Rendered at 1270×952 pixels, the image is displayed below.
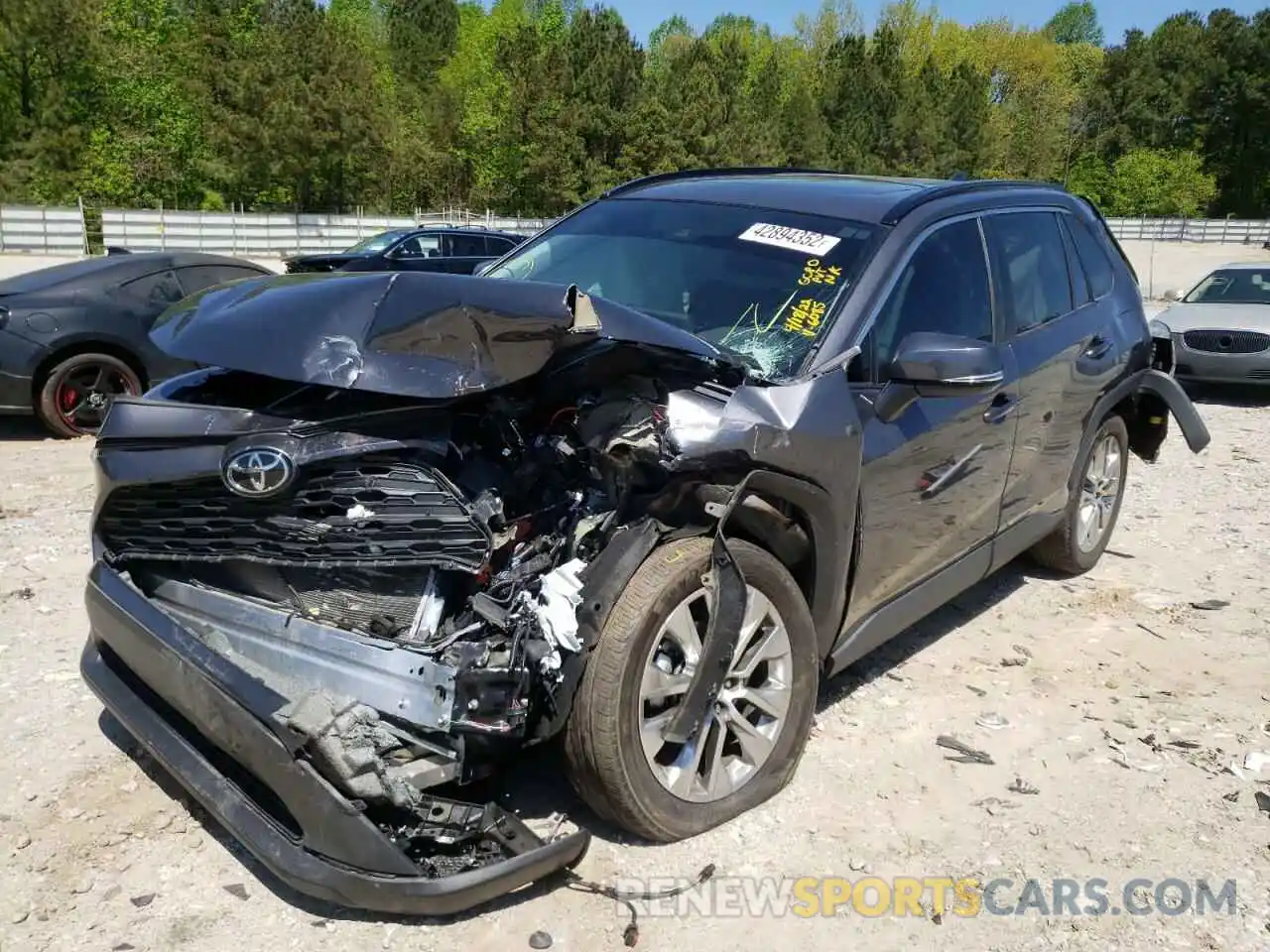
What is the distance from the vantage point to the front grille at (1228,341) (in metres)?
11.5

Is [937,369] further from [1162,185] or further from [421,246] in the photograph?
[1162,185]

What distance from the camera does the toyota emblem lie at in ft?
8.74

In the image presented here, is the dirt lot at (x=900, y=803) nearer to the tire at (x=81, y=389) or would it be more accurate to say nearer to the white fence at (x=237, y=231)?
the tire at (x=81, y=389)

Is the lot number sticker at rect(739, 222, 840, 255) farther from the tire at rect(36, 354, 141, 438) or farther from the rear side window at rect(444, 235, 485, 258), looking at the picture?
the rear side window at rect(444, 235, 485, 258)

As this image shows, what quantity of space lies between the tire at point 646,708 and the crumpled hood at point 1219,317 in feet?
32.9

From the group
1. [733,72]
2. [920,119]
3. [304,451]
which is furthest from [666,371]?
[920,119]

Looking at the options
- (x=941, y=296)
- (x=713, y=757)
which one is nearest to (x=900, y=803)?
(x=713, y=757)

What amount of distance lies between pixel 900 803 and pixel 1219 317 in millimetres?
10828

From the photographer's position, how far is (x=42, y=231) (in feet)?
103

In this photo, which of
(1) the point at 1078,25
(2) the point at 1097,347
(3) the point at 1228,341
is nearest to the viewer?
(2) the point at 1097,347

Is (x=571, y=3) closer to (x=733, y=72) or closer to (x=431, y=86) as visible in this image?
(x=431, y=86)

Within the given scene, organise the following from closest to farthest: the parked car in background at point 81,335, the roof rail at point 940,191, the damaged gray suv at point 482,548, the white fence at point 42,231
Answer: the damaged gray suv at point 482,548 < the roof rail at point 940,191 < the parked car in background at point 81,335 < the white fence at point 42,231

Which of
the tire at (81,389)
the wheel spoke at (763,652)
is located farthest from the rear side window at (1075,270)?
the tire at (81,389)

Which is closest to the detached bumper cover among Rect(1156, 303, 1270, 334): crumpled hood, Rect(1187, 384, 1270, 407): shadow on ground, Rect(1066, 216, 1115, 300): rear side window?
Rect(1066, 216, 1115, 300): rear side window
